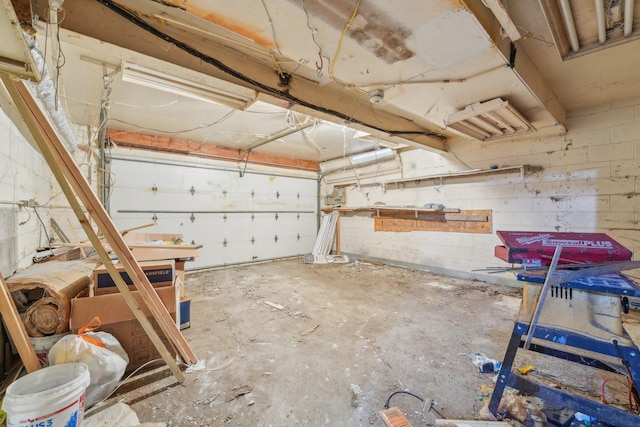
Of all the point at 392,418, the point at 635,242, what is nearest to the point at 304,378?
the point at 392,418

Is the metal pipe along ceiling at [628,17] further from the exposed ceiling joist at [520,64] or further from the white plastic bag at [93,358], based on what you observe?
the white plastic bag at [93,358]

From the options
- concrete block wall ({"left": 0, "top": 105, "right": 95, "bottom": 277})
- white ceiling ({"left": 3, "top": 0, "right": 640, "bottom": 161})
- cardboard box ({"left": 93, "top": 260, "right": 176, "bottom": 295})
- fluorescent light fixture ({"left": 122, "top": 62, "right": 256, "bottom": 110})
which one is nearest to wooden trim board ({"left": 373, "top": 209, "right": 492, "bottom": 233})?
white ceiling ({"left": 3, "top": 0, "right": 640, "bottom": 161})

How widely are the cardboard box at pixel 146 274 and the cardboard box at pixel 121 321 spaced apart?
0.11m

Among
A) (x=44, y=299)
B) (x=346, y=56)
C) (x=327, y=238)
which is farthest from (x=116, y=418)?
(x=327, y=238)

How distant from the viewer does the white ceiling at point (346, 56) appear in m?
1.35

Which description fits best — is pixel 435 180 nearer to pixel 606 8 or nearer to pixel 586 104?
pixel 586 104

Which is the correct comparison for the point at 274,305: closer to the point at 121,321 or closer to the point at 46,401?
the point at 121,321

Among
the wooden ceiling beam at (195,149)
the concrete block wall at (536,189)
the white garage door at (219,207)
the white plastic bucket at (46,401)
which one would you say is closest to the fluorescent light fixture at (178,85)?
the white plastic bucket at (46,401)

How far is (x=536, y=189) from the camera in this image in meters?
3.50

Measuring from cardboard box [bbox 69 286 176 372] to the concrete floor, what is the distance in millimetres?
163

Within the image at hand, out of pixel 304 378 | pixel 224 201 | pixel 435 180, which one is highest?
pixel 435 180

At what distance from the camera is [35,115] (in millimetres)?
1402

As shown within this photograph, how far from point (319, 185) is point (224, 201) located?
2.62m

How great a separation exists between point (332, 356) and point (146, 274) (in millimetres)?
1613
